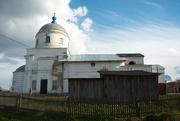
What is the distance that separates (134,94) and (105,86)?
314cm

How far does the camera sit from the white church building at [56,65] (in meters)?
35.2

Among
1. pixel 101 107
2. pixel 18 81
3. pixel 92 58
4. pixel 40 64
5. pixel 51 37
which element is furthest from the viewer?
pixel 51 37

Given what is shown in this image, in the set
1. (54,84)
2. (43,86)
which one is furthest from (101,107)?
(43,86)

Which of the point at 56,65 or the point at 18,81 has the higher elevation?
the point at 56,65

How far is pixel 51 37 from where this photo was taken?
1618 inches

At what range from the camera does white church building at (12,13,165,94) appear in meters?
35.2

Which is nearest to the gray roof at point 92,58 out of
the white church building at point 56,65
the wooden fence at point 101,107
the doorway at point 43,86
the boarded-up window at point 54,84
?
the white church building at point 56,65

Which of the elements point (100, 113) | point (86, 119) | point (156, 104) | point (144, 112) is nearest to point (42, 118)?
point (86, 119)

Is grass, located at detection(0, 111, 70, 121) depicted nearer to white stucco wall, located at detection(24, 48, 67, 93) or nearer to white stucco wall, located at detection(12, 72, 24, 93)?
white stucco wall, located at detection(24, 48, 67, 93)

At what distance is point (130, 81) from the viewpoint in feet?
76.9

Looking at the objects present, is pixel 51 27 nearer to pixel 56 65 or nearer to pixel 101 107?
pixel 56 65

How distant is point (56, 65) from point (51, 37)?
6756mm

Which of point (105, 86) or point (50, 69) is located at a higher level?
point (50, 69)

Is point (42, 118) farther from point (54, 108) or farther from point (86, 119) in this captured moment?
point (86, 119)
